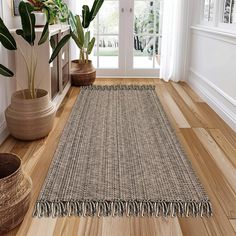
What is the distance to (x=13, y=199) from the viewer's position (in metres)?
1.53

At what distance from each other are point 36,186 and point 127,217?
22.8 inches

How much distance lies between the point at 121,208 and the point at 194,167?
2.24 ft

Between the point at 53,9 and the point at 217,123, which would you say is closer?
the point at 217,123

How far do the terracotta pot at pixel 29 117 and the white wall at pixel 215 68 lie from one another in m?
1.57

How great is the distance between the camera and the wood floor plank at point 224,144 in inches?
95.1

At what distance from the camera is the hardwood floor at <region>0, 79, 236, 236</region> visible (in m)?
1.59

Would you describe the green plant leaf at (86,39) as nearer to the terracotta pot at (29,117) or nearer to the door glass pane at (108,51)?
the door glass pane at (108,51)

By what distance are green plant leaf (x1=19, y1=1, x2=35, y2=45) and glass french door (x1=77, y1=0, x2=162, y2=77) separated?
265cm

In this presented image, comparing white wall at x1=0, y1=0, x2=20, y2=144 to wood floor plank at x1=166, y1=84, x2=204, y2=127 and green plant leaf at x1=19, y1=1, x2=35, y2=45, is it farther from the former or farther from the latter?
wood floor plank at x1=166, y1=84, x2=204, y2=127

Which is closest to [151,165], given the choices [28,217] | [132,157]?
[132,157]

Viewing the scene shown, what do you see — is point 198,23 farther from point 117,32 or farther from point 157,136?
point 157,136

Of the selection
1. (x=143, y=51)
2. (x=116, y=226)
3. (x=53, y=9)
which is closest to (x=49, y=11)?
(x=53, y=9)

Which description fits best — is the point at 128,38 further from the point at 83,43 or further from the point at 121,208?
the point at 121,208

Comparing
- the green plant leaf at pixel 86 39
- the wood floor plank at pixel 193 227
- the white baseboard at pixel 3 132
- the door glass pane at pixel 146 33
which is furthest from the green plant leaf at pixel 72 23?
the wood floor plank at pixel 193 227
